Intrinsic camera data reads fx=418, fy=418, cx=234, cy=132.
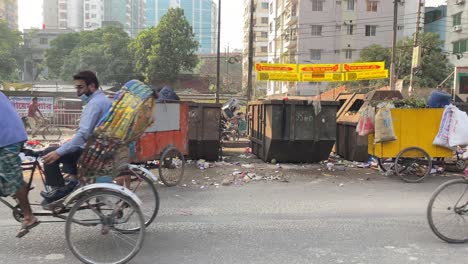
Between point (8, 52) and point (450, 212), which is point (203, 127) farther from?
point (8, 52)

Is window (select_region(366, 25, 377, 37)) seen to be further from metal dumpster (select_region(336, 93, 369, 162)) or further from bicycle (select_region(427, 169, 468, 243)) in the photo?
bicycle (select_region(427, 169, 468, 243))

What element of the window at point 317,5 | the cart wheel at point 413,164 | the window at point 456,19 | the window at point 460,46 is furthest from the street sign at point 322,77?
the window at point 317,5

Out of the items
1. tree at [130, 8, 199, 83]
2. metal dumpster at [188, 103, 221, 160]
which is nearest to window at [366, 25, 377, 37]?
tree at [130, 8, 199, 83]

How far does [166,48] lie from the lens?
170 ft

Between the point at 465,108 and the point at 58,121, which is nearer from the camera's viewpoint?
the point at 465,108

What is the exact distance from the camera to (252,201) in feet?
21.7

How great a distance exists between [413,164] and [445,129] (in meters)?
0.92

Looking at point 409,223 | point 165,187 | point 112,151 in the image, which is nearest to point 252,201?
point 165,187

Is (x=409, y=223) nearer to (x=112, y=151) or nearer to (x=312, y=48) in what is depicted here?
(x=112, y=151)

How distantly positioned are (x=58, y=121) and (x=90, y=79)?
1811cm

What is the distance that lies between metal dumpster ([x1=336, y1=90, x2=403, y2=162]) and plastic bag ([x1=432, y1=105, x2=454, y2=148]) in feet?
5.89

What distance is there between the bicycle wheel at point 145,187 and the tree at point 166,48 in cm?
4735

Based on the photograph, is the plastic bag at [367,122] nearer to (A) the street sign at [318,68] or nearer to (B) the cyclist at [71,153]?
(B) the cyclist at [71,153]

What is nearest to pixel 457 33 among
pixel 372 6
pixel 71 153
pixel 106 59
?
pixel 372 6
